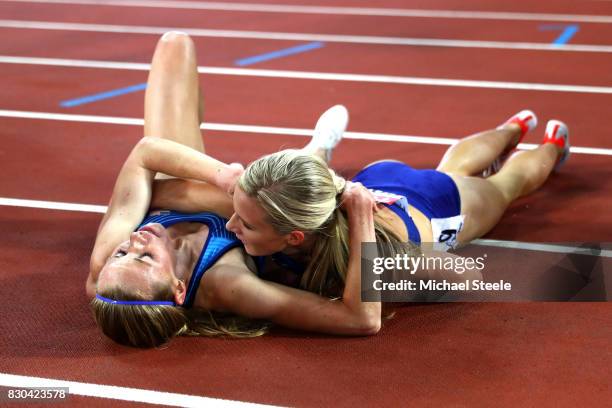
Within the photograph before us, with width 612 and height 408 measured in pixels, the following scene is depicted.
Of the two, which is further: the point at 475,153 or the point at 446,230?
the point at 475,153

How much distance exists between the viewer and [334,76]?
6.66 m

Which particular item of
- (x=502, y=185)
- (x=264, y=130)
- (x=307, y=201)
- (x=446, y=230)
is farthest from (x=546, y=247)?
(x=264, y=130)

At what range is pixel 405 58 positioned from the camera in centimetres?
703

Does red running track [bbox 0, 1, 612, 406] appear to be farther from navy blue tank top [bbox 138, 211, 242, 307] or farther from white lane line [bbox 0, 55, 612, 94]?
navy blue tank top [bbox 138, 211, 242, 307]

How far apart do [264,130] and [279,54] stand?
1790 millimetres

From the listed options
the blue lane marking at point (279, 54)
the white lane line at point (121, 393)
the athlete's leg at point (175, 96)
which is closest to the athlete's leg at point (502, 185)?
the athlete's leg at point (175, 96)

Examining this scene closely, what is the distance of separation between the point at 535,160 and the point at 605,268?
95 cm

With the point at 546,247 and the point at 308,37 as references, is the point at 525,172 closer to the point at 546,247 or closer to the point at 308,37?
the point at 546,247

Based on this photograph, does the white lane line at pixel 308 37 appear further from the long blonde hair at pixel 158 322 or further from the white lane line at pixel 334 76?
the long blonde hair at pixel 158 322

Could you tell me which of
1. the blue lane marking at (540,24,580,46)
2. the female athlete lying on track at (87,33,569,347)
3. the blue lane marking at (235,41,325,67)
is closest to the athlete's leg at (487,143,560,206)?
the female athlete lying on track at (87,33,569,347)

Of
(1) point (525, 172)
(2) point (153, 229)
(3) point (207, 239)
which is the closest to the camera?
(2) point (153, 229)

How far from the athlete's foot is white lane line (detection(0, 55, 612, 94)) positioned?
5.99 feet

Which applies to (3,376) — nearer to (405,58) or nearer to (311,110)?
(311,110)

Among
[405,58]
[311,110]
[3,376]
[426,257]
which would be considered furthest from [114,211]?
[405,58]
